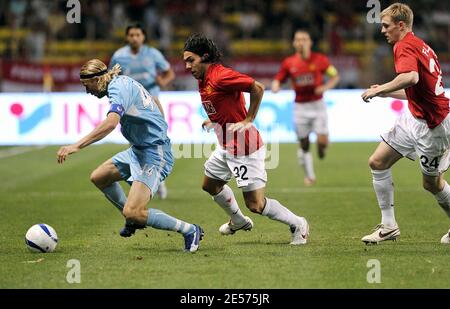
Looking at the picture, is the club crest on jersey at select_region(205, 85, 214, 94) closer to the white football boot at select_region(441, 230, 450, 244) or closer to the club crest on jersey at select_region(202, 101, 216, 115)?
the club crest on jersey at select_region(202, 101, 216, 115)

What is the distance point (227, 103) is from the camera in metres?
9.02

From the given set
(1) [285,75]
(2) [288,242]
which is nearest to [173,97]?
(1) [285,75]

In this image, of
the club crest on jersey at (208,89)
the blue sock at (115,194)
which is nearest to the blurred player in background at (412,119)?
the club crest on jersey at (208,89)

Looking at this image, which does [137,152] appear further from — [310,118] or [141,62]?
[310,118]

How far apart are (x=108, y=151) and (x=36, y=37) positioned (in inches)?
291

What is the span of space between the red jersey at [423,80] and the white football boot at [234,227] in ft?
6.66

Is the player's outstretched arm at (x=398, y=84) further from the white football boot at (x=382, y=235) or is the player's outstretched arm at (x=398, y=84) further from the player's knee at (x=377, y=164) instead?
the white football boot at (x=382, y=235)

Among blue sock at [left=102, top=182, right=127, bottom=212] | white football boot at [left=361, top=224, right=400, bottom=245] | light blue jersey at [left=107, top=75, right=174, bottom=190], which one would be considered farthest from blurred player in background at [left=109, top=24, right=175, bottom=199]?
white football boot at [left=361, top=224, right=400, bottom=245]

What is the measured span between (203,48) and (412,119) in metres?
2.10

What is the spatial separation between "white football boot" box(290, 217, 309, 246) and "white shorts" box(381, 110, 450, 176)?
1134 mm

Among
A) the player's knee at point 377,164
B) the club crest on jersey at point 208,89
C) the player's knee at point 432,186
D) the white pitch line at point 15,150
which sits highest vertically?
the club crest on jersey at point 208,89

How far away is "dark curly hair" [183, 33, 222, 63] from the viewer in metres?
8.81

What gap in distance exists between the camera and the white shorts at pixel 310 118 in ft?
51.3

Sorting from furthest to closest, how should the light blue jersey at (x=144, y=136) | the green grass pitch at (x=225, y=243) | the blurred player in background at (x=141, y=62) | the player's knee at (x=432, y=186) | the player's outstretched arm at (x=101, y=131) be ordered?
the blurred player in background at (x=141, y=62) → the player's knee at (x=432, y=186) → the light blue jersey at (x=144, y=136) → the player's outstretched arm at (x=101, y=131) → the green grass pitch at (x=225, y=243)
